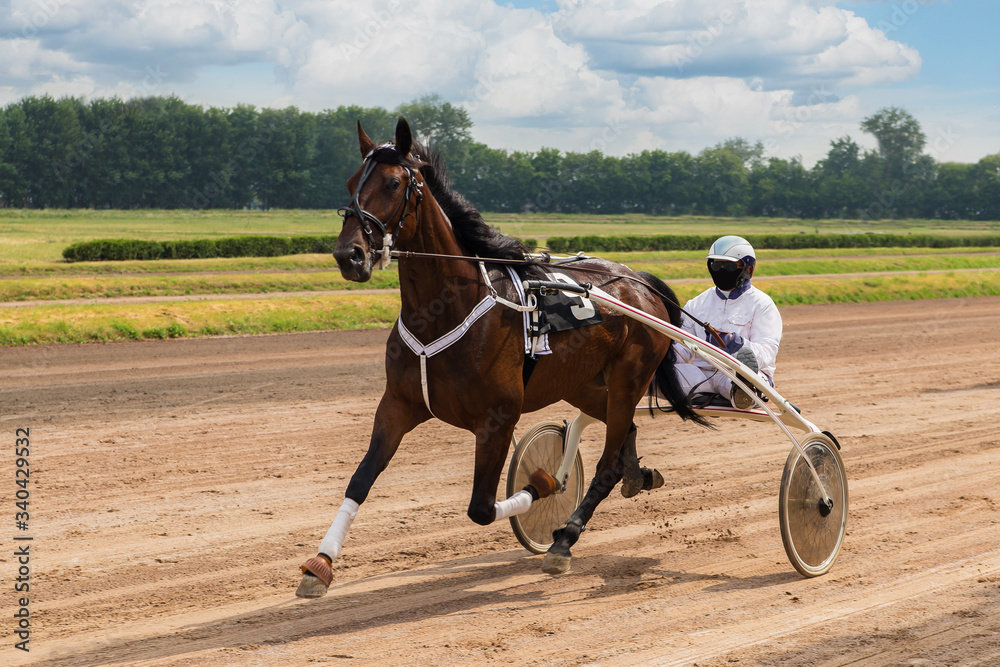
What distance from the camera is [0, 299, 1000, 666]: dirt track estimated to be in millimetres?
3508

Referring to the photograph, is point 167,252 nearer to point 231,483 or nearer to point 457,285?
point 231,483

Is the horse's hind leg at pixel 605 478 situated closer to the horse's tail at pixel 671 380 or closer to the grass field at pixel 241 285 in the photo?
the horse's tail at pixel 671 380

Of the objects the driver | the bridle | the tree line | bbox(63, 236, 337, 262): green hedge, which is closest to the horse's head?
the bridle

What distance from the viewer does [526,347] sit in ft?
13.2

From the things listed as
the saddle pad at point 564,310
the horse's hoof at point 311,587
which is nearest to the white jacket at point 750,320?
the saddle pad at point 564,310

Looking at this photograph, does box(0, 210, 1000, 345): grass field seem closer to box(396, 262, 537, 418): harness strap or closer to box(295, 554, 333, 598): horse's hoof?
box(396, 262, 537, 418): harness strap

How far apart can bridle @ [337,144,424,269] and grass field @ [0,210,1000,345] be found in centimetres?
1054

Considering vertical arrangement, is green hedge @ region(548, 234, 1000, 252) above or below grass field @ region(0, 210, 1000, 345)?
above

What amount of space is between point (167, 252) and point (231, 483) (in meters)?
22.0

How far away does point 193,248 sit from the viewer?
87.1 feet

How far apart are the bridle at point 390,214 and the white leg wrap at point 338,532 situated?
976 mm

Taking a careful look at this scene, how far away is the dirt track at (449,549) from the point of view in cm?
351

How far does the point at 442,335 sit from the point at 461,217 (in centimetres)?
59

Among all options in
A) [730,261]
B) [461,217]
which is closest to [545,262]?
[461,217]
